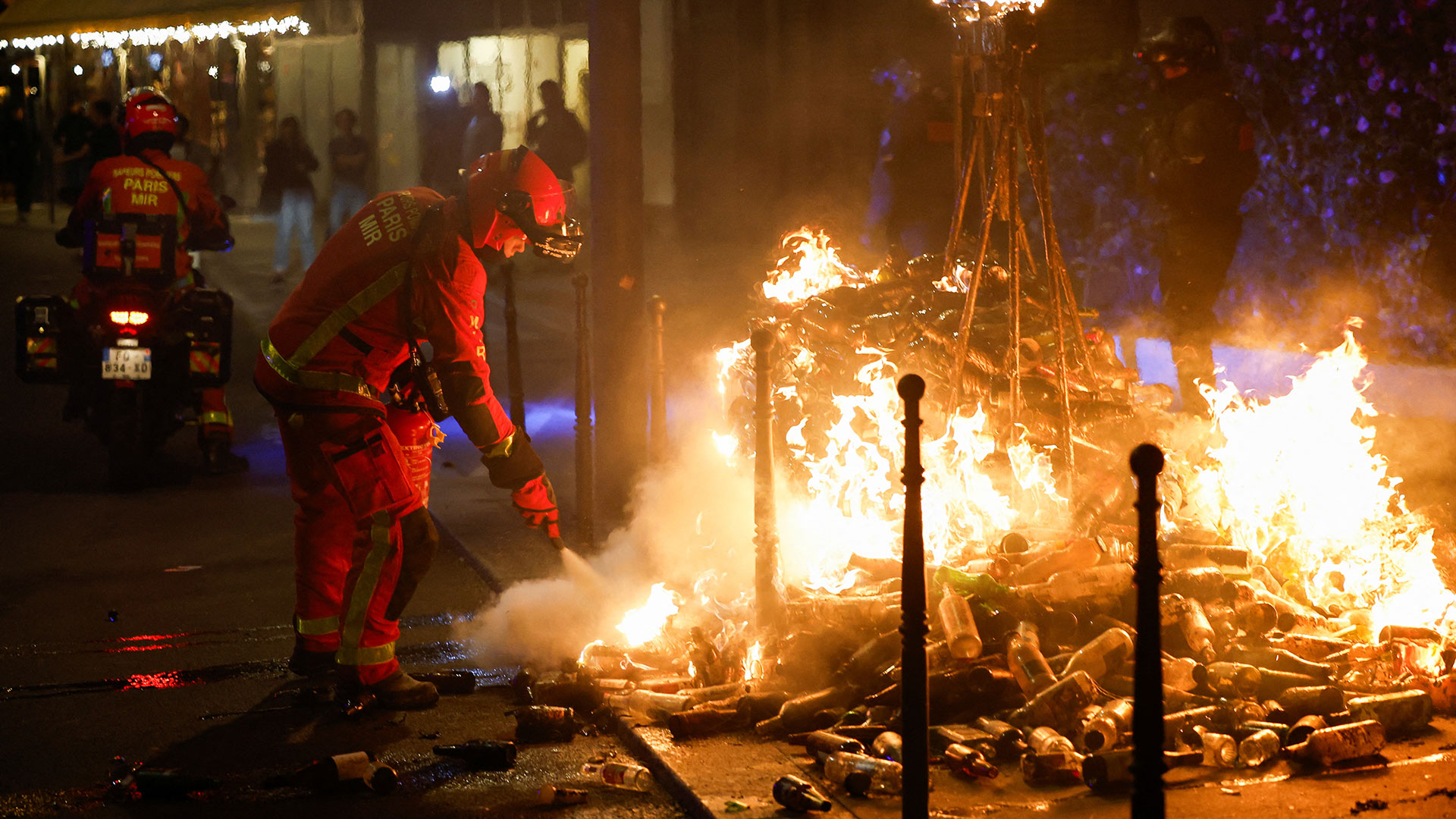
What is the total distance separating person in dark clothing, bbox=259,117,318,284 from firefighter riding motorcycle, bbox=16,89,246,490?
7.41 meters

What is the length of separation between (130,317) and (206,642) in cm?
360

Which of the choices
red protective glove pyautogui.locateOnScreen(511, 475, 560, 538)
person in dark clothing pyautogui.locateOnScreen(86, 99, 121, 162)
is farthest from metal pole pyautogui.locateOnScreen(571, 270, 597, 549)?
person in dark clothing pyautogui.locateOnScreen(86, 99, 121, 162)

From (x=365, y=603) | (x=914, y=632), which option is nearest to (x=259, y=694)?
(x=365, y=603)

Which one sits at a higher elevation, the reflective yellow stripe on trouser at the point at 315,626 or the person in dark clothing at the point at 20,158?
the person in dark clothing at the point at 20,158

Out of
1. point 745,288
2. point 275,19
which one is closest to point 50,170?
point 275,19

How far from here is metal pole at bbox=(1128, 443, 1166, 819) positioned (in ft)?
9.59

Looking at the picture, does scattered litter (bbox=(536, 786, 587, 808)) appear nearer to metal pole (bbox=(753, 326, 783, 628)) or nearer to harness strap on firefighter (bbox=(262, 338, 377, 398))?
metal pole (bbox=(753, 326, 783, 628))

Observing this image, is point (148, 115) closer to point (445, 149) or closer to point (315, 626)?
point (315, 626)

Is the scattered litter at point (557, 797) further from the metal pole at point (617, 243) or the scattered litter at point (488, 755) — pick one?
the metal pole at point (617, 243)

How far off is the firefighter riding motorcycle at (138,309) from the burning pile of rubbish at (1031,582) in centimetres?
389

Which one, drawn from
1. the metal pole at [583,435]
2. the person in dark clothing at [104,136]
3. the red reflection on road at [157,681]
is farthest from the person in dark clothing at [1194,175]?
the person in dark clothing at [104,136]

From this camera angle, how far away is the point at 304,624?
534cm

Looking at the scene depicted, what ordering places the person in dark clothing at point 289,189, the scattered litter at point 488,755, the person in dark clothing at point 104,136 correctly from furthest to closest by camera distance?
the person in dark clothing at point 289,189 → the person in dark clothing at point 104,136 → the scattered litter at point 488,755

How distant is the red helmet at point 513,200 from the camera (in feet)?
16.6
